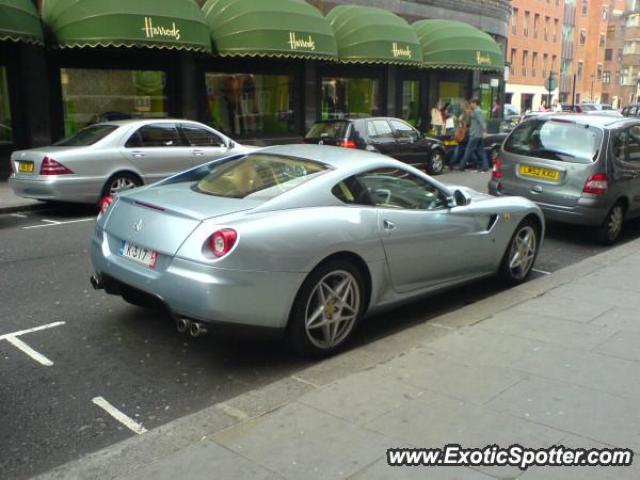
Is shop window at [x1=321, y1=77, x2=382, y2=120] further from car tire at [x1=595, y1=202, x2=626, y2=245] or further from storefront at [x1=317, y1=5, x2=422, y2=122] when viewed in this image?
car tire at [x1=595, y1=202, x2=626, y2=245]

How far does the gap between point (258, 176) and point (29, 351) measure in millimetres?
2073

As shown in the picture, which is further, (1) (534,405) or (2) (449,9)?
(2) (449,9)

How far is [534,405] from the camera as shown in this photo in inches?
138

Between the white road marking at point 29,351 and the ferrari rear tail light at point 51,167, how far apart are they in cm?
546

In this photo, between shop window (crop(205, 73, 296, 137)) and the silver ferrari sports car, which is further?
shop window (crop(205, 73, 296, 137))

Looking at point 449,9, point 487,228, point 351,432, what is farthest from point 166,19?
point 449,9

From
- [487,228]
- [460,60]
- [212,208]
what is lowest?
[487,228]

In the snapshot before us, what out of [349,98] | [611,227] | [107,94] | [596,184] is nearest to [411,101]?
[349,98]

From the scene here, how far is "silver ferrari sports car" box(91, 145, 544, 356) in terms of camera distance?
399 cm

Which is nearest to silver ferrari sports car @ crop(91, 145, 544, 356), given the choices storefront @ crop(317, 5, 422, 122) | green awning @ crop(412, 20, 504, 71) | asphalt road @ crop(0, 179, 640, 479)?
asphalt road @ crop(0, 179, 640, 479)

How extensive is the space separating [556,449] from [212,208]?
A: 2515 mm

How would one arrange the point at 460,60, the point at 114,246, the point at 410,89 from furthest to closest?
the point at 410,89 < the point at 460,60 < the point at 114,246

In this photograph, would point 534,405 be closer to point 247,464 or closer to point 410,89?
point 247,464

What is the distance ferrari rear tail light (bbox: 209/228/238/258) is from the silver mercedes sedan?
6457 mm
